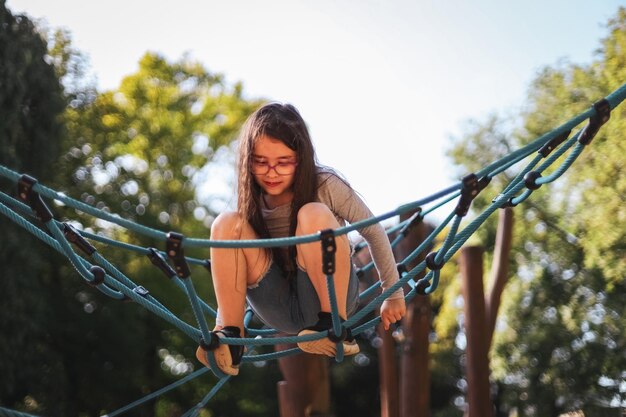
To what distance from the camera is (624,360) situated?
11.6 m

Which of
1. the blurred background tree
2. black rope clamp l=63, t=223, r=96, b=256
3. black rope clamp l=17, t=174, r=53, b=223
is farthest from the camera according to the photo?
the blurred background tree

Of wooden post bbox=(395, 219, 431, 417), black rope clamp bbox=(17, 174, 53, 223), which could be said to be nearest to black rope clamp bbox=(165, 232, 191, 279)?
black rope clamp bbox=(17, 174, 53, 223)

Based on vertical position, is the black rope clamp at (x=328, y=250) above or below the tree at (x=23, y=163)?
below

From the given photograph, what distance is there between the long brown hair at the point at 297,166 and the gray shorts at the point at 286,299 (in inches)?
1.6

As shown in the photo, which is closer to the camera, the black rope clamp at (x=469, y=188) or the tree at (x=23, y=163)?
the black rope clamp at (x=469, y=188)

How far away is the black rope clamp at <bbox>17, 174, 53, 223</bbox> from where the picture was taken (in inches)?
82.0

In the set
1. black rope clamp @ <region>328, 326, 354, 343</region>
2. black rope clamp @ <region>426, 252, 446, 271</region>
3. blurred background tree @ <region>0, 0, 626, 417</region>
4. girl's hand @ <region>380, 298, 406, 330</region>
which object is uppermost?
blurred background tree @ <region>0, 0, 626, 417</region>

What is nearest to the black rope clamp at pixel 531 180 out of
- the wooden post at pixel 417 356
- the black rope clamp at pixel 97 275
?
the black rope clamp at pixel 97 275

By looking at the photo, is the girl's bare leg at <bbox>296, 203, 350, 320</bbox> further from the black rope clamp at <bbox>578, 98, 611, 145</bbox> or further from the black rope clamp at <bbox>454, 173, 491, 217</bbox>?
the black rope clamp at <bbox>578, 98, 611, 145</bbox>

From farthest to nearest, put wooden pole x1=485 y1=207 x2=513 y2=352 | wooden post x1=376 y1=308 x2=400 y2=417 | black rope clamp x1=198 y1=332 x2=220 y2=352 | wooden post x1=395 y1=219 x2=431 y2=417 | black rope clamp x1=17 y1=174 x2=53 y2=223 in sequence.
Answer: wooden post x1=376 y1=308 x2=400 y2=417 → wooden post x1=395 y1=219 x2=431 y2=417 → wooden pole x1=485 y1=207 x2=513 y2=352 → black rope clamp x1=198 y1=332 x2=220 y2=352 → black rope clamp x1=17 y1=174 x2=53 y2=223

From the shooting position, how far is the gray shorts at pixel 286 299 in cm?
249

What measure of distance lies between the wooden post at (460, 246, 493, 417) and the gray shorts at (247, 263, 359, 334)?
2668mm

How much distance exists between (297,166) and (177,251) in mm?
507

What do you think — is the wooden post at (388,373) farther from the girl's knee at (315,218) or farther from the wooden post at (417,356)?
the girl's knee at (315,218)
